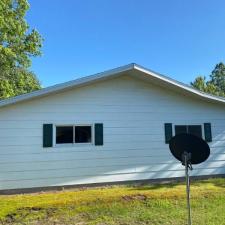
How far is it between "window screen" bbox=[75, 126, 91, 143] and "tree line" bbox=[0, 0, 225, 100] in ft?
34.0

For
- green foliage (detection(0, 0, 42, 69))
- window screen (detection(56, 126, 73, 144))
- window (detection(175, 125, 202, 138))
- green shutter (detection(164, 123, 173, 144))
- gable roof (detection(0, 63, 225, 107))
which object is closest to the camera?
gable roof (detection(0, 63, 225, 107))

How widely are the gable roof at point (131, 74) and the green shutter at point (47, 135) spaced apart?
1.04 meters

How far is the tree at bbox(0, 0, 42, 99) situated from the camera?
61.9 feet

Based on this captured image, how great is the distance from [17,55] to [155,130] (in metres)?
13.4

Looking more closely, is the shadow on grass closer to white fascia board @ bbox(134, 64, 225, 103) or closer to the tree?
white fascia board @ bbox(134, 64, 225, 103)

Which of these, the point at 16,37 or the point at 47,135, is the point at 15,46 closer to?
the point at 16,37

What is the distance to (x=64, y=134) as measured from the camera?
32.6 feet

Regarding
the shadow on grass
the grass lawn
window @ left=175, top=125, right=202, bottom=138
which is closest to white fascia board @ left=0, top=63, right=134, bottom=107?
the grass lawn

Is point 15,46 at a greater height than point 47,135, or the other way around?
point 15,46

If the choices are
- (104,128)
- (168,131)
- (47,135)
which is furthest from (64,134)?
(168,131)

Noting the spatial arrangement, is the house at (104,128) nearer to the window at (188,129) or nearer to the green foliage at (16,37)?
the window at (188,129)

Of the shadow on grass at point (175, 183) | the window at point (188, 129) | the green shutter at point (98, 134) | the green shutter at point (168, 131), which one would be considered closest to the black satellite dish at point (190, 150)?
the shadow on grass at point (175, 183)

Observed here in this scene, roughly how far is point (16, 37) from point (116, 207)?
1605cm

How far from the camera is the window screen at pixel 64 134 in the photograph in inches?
388
